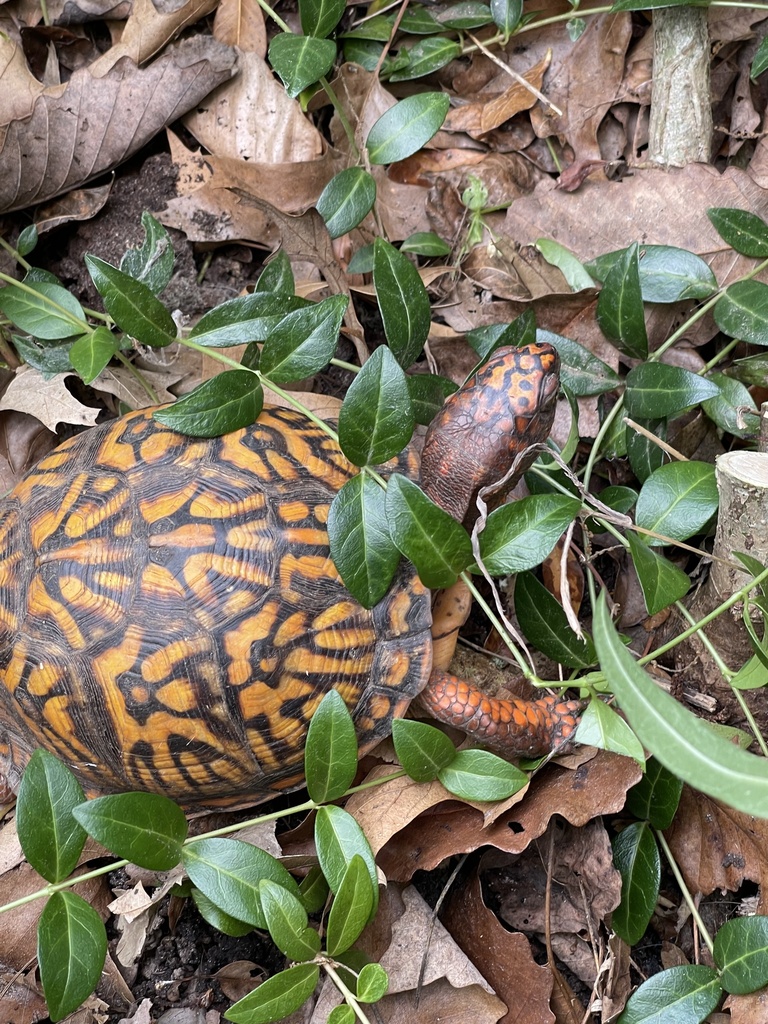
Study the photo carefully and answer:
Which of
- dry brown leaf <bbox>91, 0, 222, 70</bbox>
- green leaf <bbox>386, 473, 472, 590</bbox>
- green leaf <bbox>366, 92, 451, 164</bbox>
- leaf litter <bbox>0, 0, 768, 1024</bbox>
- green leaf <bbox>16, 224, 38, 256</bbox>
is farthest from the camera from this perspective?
dry brown leaf <bbox>91, 0, 222, 70</bbox>

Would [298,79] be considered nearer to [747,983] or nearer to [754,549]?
[754,549]

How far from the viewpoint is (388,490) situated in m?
1.65

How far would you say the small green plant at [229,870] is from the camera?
5.17 ft

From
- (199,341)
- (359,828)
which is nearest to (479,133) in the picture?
(199,341)

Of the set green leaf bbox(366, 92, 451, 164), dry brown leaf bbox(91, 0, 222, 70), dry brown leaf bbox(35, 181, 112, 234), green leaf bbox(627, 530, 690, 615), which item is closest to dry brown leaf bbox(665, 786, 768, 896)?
green leaf bbox(627, 530, 690, 615)

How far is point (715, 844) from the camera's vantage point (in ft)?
6.54

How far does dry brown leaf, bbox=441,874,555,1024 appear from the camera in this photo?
188 centimetres

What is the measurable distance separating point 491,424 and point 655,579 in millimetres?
517

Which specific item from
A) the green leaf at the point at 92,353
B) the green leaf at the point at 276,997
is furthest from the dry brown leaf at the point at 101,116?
the green leaf at the point at 276,997

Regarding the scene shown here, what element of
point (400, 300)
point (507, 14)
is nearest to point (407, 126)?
point (400, 300)

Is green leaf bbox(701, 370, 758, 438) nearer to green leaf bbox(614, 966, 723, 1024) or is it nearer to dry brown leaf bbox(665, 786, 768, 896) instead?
dry brown leaf bbox(665, 786, 768, 896)

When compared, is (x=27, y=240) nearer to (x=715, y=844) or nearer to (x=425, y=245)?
(x=425, y=245)

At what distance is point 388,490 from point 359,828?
0.68 m

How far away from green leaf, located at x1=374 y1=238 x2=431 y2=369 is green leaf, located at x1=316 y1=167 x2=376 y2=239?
0.83 feet
